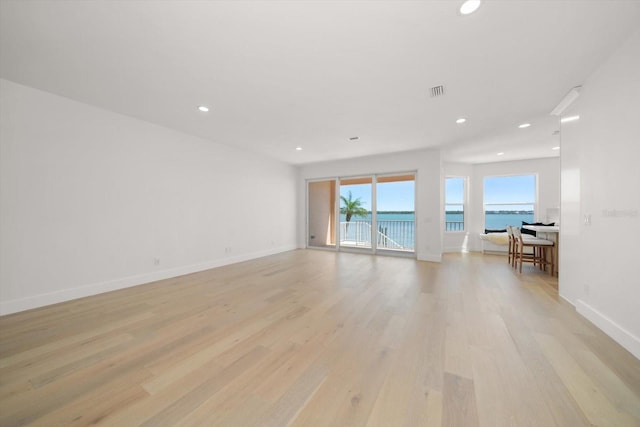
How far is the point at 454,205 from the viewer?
22.2 ft

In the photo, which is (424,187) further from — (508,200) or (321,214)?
(321,214)

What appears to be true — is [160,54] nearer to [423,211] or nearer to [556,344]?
[556,344]

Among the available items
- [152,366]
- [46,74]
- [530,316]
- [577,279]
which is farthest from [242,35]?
[577,279]

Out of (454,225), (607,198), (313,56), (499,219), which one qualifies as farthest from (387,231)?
(313,56)

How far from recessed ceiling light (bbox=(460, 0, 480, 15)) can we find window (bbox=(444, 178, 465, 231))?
5792 millimetres

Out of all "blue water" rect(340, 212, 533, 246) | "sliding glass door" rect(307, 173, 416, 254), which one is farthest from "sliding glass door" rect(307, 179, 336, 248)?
"blue water" rect(340, 212, 533, 246)

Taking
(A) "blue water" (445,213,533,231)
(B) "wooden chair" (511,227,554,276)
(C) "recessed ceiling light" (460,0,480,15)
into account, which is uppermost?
(C) "recessed ceiling light" (460,0,480,15)

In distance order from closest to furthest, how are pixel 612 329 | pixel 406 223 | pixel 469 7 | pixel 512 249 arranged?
1. pixel 469 7
2. pixel 612 329
3. pixel 512 249
4. pixel 406 223

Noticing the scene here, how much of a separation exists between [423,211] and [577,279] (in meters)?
3.04

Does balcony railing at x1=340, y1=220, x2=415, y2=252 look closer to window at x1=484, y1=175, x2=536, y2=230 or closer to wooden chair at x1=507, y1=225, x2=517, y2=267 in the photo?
wooden chair at x1=507, y1=225, x2=517, y2=267

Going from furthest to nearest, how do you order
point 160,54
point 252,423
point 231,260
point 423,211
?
point 423,211
point 231,260
point 160,54
point 252,423

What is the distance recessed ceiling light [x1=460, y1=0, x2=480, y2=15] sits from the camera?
1.56m

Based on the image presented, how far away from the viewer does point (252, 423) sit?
1.17 m

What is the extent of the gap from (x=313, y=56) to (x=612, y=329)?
3.70 metres
